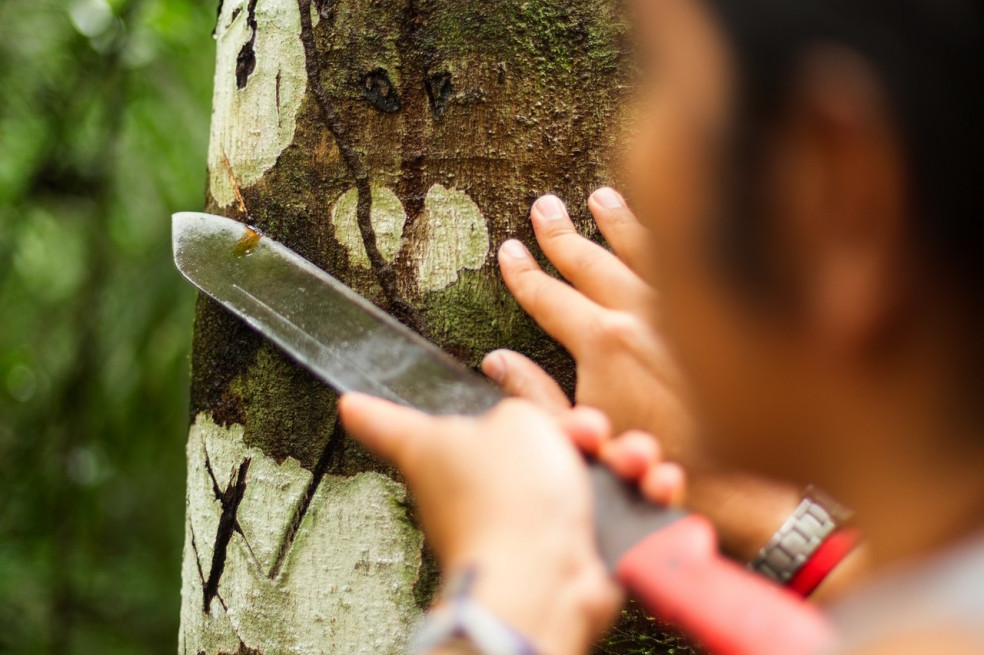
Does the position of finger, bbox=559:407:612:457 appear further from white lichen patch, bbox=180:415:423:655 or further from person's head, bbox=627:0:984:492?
white lichen patch, bbox=180:415:423:655

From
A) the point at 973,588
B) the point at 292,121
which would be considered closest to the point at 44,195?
the point at 292,121

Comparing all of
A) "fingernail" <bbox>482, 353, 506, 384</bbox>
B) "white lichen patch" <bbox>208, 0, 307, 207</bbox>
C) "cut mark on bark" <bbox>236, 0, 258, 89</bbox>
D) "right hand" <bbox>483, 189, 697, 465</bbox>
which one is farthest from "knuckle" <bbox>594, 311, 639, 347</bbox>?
"cut mark on bark" <bbox>236, 0, 258, 89</bbox>

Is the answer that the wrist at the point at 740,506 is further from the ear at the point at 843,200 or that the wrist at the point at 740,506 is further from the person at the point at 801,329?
the ear at the point at 843,200

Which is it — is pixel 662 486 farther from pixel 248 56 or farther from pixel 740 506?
pixel 248 56

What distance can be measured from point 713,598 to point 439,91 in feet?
2.07

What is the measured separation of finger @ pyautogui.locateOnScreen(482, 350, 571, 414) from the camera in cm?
85

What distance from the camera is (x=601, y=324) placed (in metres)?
0.85

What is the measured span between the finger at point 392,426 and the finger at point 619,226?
31 cm

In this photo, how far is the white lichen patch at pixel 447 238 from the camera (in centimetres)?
91

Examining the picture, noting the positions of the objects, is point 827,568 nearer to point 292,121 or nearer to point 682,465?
point 682,465

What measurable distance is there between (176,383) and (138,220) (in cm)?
85

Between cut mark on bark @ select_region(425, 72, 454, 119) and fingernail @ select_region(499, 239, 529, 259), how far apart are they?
0.18 meters

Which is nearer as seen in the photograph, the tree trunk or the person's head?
the person's head

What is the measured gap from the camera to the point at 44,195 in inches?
99.0
